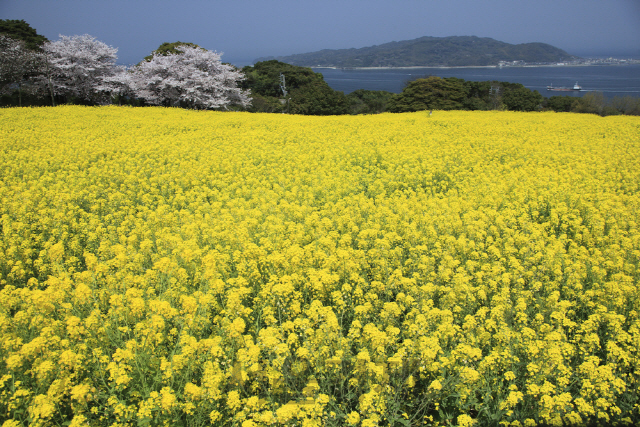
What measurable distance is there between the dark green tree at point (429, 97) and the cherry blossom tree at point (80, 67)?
110 feet

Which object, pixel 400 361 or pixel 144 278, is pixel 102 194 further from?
pixel 400 361

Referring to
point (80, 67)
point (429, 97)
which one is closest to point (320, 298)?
point (80, 67)

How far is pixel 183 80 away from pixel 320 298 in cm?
3320

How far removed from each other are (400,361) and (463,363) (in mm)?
726

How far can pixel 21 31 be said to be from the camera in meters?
38.4

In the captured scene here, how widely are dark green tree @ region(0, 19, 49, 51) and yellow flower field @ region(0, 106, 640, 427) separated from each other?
39481mm

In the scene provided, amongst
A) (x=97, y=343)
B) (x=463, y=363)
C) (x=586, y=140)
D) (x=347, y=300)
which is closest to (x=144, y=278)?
(x=97, y=343)

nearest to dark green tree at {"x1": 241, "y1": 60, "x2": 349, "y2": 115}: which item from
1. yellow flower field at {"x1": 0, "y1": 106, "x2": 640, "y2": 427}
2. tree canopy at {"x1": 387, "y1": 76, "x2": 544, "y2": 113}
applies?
tree canopy at {"x1": 387, "y1": 76, "x2": 544, "y2": 113}

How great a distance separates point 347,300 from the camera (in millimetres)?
4082

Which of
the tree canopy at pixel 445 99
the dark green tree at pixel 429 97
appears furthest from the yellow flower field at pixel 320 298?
the tree canopy at pixel 445 99

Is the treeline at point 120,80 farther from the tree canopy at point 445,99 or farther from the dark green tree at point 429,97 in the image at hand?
the tree canopy at point 445,99

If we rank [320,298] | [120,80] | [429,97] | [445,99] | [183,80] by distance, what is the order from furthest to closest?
[445,99], [429,97], [183,80], [120,80], [320,298]

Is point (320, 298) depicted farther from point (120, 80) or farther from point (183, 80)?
point (120, 80)

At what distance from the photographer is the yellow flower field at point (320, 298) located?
117 inches
